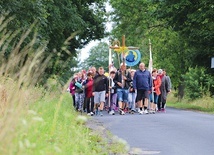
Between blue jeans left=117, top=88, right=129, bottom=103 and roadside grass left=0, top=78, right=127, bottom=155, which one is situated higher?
blue jeans left=117, top=88, right=129, bottom=103

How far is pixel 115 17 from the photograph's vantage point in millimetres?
48062

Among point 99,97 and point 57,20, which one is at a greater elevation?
point 57,20

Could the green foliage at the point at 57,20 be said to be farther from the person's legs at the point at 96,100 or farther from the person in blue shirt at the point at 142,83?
the person in blue shirt at the point at 142,83

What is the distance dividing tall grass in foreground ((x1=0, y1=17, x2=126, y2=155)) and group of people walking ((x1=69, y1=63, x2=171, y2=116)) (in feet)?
25.5

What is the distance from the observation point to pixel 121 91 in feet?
77.7

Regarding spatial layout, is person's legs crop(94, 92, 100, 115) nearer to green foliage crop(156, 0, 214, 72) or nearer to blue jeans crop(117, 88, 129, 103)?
blue jeans crop(117, 88, 129, 103)

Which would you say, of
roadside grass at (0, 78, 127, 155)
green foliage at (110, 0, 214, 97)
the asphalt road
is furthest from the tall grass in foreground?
green foliage at (110, 0, 214, 97)

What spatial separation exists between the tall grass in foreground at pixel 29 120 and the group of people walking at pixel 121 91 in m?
7.76

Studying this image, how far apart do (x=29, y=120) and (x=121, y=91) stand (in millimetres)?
17478

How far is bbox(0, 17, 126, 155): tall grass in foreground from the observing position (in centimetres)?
523

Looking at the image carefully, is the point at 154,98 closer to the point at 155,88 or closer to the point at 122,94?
the point at 155,88

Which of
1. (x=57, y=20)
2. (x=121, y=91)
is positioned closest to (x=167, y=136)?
(x=121, y=91)

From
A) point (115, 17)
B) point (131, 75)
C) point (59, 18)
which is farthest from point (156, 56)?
point (131, 75)

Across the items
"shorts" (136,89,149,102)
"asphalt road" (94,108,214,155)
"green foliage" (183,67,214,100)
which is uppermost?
"green foliage" (183,67,214,100)
